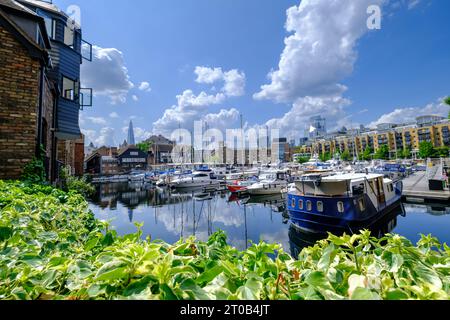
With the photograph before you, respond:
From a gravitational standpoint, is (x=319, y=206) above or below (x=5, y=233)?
below

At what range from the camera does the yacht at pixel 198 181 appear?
101 ft

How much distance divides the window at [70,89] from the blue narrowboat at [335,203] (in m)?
12.5

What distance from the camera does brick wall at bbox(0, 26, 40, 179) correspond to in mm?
5469

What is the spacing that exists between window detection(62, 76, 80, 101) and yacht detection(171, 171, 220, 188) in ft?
69.1

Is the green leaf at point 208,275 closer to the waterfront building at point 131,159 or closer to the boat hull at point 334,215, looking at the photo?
the boat hull at point 334,215

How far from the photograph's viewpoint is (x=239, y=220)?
597 inches

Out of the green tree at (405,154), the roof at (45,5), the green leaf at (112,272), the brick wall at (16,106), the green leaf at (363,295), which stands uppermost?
the roof at (45,5)

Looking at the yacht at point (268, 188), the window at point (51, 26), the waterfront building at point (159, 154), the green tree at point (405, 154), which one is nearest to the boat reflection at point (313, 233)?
the yacht at point (268, 188)

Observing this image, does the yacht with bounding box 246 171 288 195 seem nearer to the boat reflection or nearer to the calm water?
the calm water

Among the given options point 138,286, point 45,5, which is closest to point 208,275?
point 138,286

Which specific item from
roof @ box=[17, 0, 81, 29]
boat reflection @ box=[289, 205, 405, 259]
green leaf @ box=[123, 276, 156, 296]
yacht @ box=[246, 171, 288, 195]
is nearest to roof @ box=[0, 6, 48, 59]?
roof @ box=[17, 0, 81, 29]

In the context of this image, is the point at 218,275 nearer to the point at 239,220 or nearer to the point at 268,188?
the point at 239,220

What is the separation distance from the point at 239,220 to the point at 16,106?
1307 centimetres
